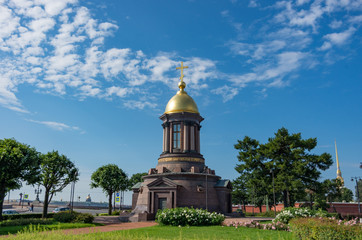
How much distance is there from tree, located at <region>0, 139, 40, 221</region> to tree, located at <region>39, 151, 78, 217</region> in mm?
4124

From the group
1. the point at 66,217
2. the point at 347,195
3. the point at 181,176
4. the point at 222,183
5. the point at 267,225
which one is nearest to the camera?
the point at 267,225

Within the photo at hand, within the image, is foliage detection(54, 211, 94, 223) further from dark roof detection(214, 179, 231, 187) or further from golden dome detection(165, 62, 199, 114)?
golden dome detection(165, 62, 199, 114)

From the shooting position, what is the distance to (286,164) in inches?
1705

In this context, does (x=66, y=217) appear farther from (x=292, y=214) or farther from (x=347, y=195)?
(x=347, y=195)

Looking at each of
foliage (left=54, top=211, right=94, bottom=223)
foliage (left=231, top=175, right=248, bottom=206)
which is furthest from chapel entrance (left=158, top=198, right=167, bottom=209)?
foliage (left=231, top=175, right=248, bottom=206)

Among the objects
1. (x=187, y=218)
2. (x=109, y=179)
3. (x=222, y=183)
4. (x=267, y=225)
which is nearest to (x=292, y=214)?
(x=267, y=225)

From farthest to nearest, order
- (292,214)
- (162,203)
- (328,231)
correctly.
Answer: (162,203)
(292,214)
(328,231)

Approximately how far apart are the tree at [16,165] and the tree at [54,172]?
4.12 meters

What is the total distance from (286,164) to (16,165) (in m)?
35.0

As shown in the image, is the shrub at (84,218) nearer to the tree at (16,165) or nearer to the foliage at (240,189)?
the tree at (16,165)

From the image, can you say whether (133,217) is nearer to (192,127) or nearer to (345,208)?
(192,127)

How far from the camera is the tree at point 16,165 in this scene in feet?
92.5

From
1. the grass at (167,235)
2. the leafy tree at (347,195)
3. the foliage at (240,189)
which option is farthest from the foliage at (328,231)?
the leafy tree at (347,195)

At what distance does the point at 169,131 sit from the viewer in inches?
1545
